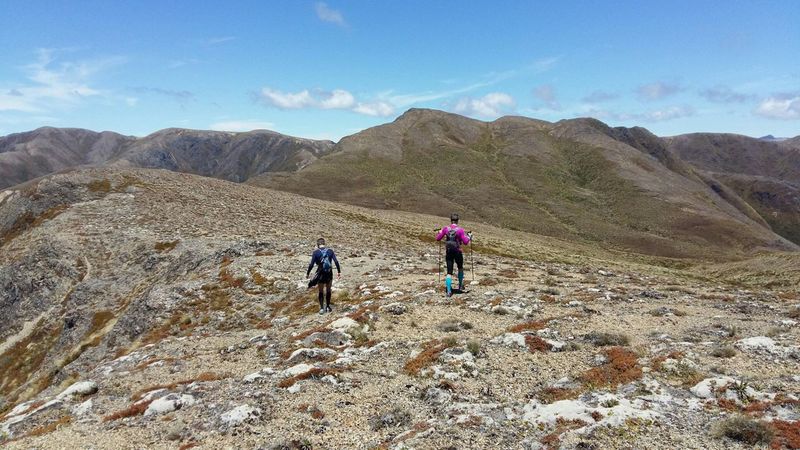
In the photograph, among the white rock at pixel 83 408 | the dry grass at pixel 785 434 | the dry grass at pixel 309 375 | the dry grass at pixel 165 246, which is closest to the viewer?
the dry grass at pixel 785 434

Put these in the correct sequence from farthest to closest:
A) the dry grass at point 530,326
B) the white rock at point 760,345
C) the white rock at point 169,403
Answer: the dry grass at point 530,326, the white rock at point 760,345, the white rock at point 169,403

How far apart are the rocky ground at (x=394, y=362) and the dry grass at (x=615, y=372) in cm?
6

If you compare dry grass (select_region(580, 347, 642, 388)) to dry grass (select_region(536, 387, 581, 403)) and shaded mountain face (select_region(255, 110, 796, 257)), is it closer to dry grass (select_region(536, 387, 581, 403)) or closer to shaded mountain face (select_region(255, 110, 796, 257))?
dry grass (select_region(536, 387, 581, 403))

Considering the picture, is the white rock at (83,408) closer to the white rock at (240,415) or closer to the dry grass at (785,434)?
the white rock at (240,415)

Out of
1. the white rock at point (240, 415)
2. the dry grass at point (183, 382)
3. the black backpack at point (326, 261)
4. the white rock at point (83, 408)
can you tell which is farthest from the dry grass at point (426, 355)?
the white rock at point (83, 408)

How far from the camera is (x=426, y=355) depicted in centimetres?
1486

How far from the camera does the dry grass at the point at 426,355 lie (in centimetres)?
1415

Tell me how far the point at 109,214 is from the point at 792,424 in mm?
56426

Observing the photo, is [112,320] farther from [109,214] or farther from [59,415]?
[109,214]

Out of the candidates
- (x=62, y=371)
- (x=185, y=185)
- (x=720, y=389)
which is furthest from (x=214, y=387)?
(x=185, y=185)

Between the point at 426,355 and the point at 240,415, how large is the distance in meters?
5.93

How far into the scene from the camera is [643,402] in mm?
10570

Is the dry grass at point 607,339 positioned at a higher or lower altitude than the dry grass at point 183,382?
higher

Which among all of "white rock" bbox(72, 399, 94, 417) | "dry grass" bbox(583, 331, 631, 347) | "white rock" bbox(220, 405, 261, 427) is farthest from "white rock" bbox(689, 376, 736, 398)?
"white rock" bbox(72, 399, 94, 417)
